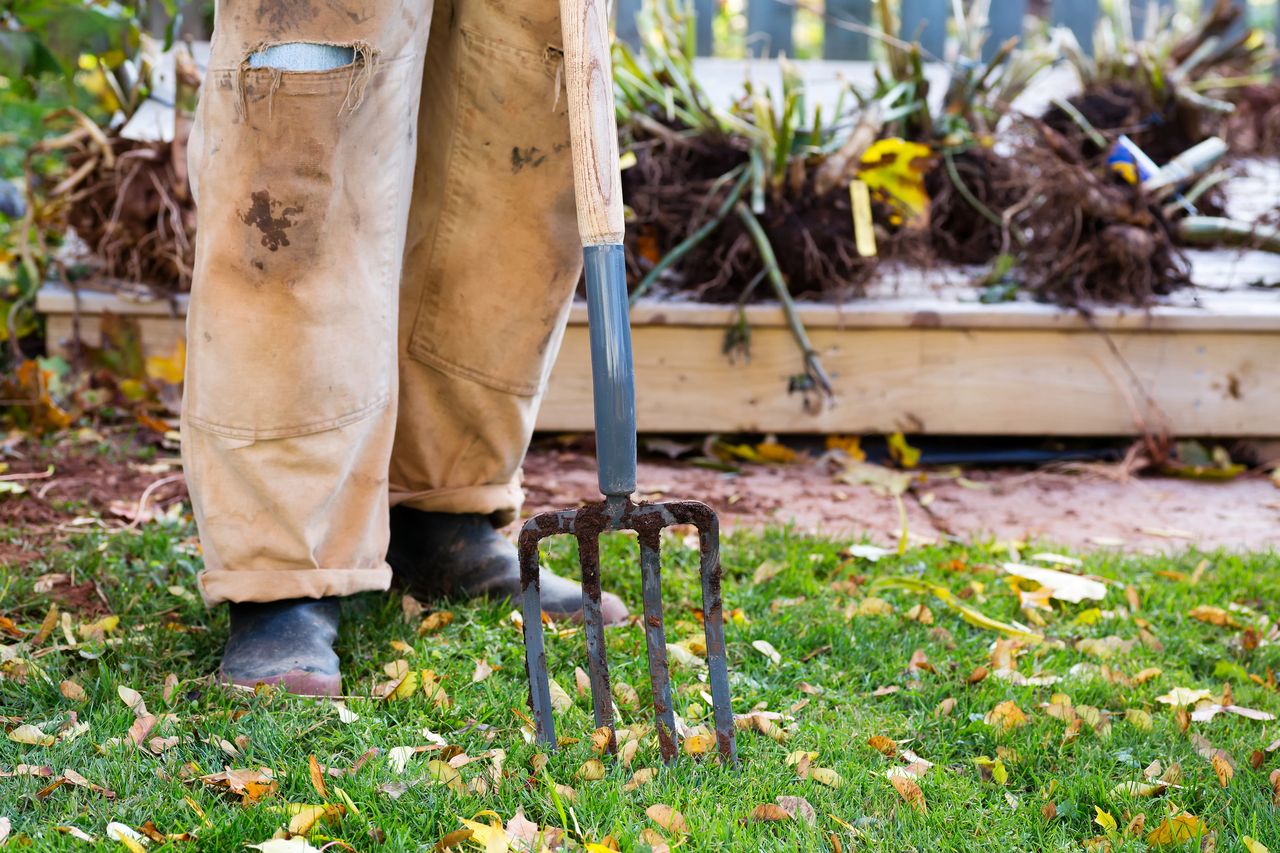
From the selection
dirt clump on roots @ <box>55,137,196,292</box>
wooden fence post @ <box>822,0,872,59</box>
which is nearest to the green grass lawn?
dirt clump on roots @ <box>55,137,196,292</box>

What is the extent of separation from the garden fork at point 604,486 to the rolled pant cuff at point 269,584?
370 mm

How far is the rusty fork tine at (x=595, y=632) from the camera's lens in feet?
4.58

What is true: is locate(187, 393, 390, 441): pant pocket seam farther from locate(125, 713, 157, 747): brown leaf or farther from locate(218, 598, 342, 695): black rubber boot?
locate(125, 713, 157, 747): brown leaf

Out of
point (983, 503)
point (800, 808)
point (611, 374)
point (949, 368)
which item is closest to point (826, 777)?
point (800, 808)

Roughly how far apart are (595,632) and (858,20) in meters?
3.99

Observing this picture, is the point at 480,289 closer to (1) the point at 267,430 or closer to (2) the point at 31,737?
(1) the point at 267,430

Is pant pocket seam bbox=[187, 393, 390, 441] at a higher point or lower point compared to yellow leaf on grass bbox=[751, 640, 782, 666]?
higher

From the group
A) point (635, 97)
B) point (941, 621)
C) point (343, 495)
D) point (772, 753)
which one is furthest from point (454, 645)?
point (635, 97)

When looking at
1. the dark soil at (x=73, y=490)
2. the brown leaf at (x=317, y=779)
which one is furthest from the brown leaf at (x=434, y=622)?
the dark soil at (x=73, y=490)

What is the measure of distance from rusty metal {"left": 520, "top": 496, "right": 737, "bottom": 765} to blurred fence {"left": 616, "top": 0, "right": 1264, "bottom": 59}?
11.2ft

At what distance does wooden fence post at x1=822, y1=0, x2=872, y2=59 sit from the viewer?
472 centimetres

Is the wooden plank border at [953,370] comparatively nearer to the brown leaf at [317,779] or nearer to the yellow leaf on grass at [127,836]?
the brown leaf at [317,779]

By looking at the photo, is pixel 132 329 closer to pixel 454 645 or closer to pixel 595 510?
pixel 454 645

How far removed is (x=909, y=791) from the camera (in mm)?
1381
